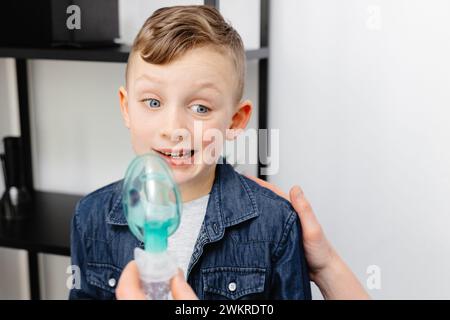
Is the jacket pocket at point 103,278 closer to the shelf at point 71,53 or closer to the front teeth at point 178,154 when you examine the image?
the front teeth at point 178,154

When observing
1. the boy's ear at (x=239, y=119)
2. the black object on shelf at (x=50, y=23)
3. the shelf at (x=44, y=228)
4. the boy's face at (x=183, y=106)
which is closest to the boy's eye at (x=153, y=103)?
the boy's face at (x=183, y=106)

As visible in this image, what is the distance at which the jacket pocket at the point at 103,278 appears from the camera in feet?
2.97

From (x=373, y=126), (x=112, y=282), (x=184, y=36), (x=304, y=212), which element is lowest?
(x=112, y=282)

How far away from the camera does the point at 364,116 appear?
1.25 metres

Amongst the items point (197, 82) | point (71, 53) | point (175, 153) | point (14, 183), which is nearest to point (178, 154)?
point (175, 153)

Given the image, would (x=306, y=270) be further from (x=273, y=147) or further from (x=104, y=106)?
(x=104, y=106)

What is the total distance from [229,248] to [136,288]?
329mm

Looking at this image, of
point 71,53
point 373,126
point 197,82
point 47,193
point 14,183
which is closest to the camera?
point 197,82

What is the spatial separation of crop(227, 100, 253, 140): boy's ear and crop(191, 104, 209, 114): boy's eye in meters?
0.08

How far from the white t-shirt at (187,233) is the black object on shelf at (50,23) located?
1.54 feet

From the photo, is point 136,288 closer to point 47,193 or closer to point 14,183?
Result: point 14,183
